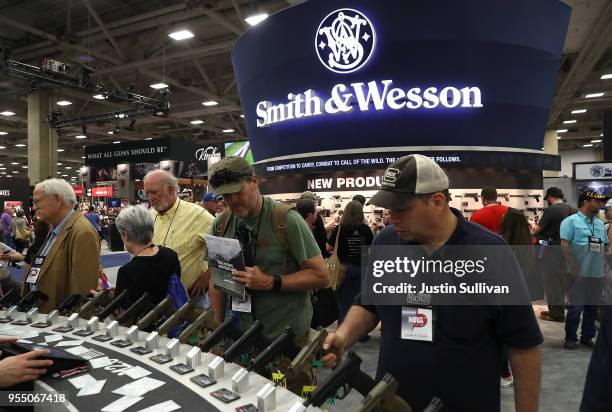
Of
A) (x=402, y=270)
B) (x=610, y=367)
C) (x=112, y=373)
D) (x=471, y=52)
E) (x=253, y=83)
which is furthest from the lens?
(x=253, y=83)

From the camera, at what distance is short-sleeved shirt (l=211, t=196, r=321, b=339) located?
6.37ft

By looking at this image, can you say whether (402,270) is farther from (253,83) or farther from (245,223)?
(253,83)

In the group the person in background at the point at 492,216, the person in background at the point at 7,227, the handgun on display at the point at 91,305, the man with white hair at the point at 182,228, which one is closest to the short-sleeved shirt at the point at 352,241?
the person in background at the point at 492,216

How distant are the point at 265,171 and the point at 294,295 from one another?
7.13m

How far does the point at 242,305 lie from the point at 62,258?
1.11 m

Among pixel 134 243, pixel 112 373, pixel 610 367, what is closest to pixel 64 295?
pixel 134 243

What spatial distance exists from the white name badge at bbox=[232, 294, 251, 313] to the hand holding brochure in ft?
0.18

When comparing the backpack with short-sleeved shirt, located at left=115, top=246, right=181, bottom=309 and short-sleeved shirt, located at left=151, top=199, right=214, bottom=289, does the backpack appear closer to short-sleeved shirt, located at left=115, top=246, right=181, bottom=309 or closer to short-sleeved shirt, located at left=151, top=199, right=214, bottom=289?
short-sleeved shirt, located at left=115, top=246, right=181, bottom=309

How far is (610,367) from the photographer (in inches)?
36.7

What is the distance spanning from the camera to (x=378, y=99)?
7613mm

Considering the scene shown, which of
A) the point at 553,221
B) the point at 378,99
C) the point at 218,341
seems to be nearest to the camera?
the point at 218,341

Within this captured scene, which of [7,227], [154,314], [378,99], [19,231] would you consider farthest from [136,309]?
[7,227]

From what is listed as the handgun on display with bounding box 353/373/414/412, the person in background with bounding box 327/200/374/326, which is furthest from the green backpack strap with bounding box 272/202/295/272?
the person in background with bounding box 327/200/374/326

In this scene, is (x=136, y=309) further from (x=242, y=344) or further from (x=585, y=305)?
(x=585, y=305)
